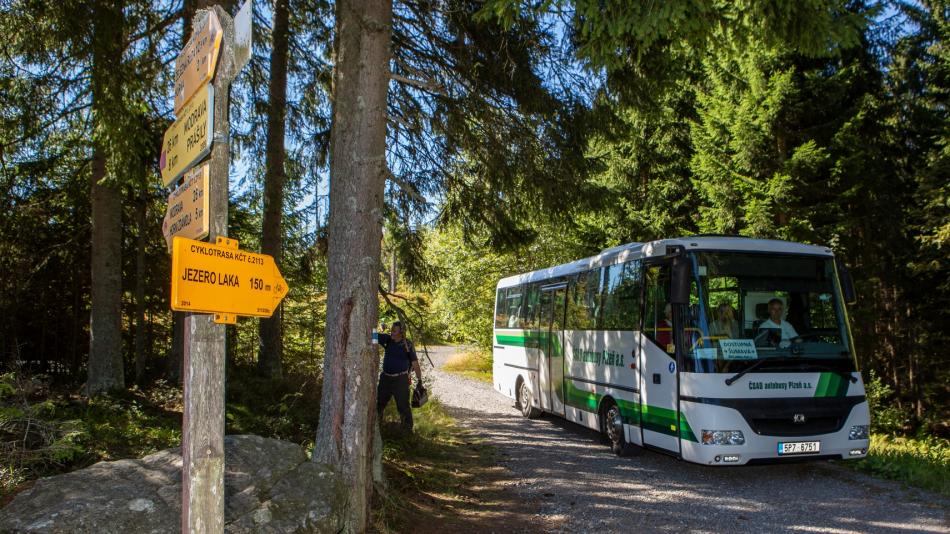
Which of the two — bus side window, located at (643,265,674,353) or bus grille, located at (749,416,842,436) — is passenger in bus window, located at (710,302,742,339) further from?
bus grille, located at (749,416,842,436)

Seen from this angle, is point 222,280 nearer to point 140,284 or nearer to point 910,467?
point 910,467

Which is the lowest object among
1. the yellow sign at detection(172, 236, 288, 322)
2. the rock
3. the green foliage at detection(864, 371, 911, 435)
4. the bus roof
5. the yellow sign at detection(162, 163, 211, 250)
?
the green foliage at detection(864, 371, 911, 435)

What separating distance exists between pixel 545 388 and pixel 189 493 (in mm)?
10890

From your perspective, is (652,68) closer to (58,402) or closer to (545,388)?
(545,388)

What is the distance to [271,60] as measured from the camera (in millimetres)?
11859

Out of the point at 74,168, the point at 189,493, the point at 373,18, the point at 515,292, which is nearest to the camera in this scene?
the point at 189,493

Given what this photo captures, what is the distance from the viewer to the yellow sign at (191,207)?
313 cm

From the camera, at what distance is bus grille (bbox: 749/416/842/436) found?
25.3 feet

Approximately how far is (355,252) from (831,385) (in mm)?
6051

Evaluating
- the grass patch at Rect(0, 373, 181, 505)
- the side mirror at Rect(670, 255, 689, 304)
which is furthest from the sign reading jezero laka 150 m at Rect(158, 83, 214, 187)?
the side mirror at Rect(670, 255, 689, 304)

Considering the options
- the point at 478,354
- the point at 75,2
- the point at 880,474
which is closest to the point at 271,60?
the point at 75,2

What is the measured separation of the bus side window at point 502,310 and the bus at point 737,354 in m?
6.46

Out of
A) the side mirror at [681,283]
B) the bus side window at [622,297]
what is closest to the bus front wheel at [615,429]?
the bus side window at [622,297]

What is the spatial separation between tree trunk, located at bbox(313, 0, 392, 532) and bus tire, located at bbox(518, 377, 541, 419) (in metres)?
8.69
